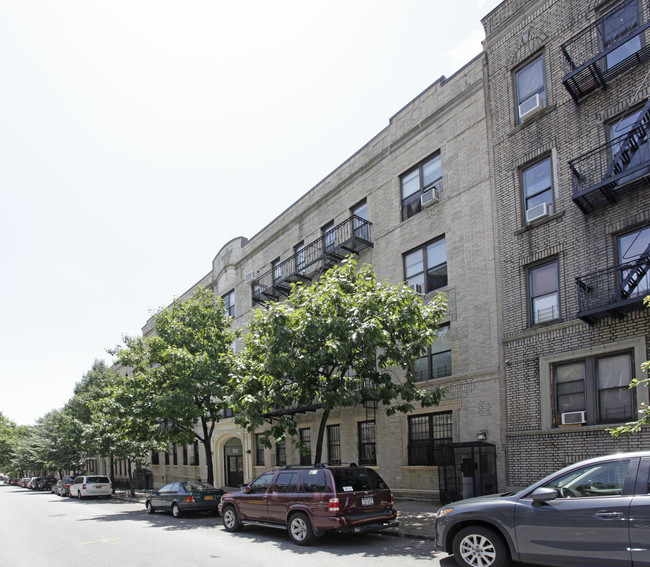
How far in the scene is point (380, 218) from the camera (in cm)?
Answer: 2016

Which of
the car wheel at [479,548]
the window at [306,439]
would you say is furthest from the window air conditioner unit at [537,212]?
the window at [306,439]

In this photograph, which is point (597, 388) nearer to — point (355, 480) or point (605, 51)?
point (355, 480)

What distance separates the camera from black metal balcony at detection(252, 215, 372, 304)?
68.0 feet

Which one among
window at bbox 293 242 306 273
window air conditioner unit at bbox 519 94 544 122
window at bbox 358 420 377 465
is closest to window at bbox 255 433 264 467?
window at bbox 358 420 377 465

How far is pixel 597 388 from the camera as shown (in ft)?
41.2

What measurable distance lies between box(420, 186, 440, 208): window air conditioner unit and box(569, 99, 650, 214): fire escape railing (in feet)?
15.8

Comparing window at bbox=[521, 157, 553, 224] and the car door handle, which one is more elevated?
window at bbox=[521, 157, 553, 224]

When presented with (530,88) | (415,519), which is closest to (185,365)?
(415,519)

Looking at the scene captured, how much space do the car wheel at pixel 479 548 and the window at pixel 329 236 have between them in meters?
15.3

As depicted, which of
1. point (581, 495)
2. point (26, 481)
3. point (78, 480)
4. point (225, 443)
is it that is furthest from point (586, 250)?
point (26, 481)

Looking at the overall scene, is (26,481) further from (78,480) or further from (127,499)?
(127,499)

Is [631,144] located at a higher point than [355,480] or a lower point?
higher

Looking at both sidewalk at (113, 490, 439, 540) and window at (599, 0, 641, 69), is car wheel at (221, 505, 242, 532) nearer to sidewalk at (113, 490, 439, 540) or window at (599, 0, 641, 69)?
sidewalk at (113, 490, 439, 540)

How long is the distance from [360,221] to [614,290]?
10736 millimetres
